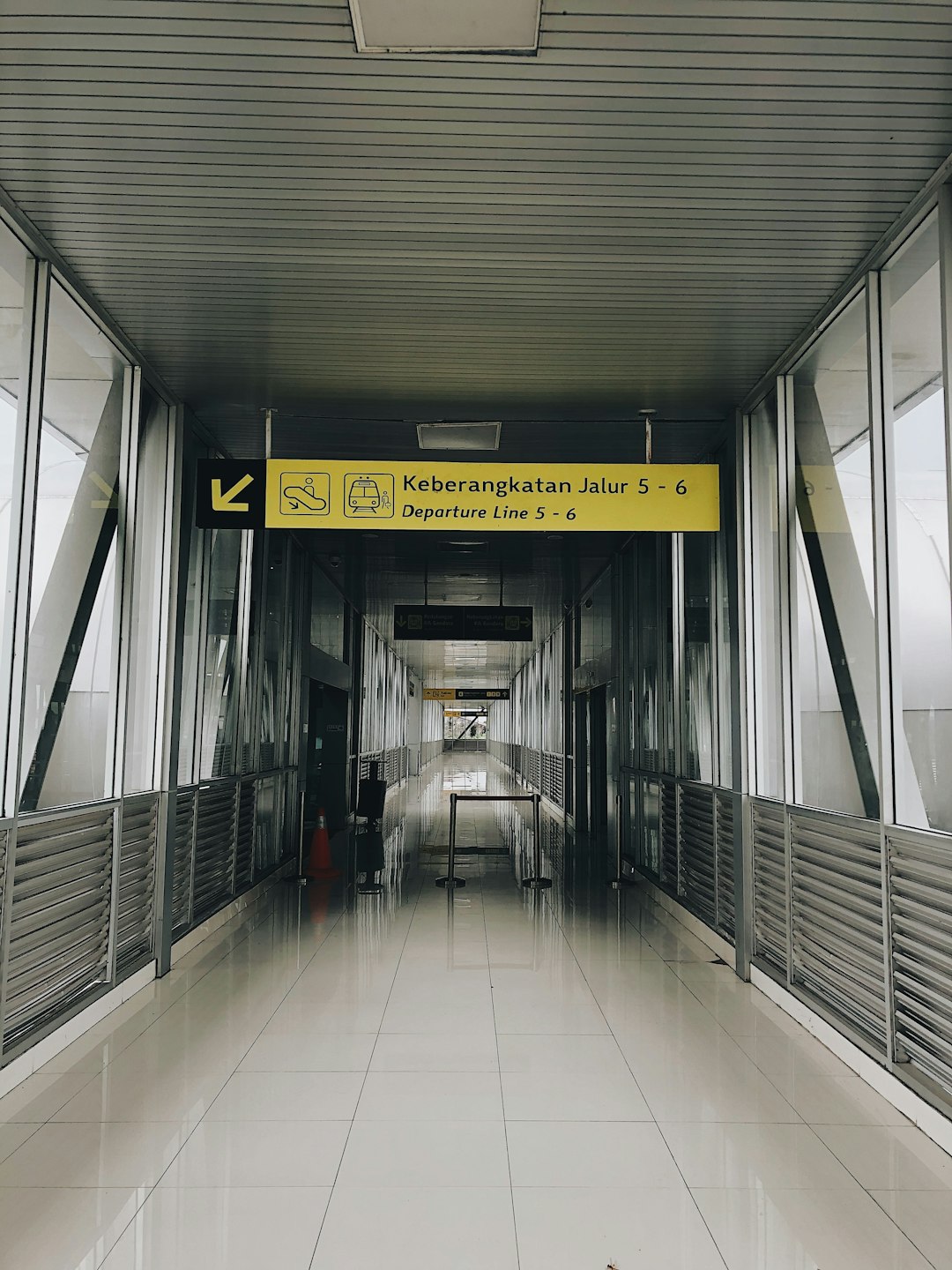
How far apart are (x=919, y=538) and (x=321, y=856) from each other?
724 centimetres

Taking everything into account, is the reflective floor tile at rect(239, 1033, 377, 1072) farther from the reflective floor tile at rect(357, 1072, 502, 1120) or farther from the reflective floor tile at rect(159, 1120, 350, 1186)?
the reflective floor tile at rect(159, 1120, 350, 1186)

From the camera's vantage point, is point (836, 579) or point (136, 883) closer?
point (836, 579)

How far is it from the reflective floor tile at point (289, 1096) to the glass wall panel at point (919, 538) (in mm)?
2482

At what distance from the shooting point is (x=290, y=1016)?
468cm

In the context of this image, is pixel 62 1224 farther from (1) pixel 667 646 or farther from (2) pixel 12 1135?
(1) pixel 667 646

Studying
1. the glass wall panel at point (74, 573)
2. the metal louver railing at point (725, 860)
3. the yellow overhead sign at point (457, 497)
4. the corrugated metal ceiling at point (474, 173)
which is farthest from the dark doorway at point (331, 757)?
the corrugated metal ceiling at point (474, 173)

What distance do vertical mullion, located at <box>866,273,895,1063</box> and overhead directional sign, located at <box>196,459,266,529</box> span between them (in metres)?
3.26

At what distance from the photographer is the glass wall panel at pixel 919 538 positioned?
3445 millimetres

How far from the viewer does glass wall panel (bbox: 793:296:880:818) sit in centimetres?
414

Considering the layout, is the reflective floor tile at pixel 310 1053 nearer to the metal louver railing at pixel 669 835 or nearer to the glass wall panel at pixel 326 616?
the metal louver railing at pixel 669 835

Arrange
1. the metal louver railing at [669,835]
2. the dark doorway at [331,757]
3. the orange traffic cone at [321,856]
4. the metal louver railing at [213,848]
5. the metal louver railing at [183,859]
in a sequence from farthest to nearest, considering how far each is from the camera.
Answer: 1. the dark doorway at [331,757]
2. the orange traffic cone at [321,856]
3. the metal louver railing at [669,835]
4. the metal louver railing at [213,848]
5. the metal louver railing at [183,859]

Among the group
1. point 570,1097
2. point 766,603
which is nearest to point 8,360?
point 570,1097

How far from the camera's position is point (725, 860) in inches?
234

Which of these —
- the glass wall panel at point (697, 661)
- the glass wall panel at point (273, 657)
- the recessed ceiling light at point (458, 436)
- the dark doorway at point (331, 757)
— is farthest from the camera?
the dark doorway at point (331, 757)
